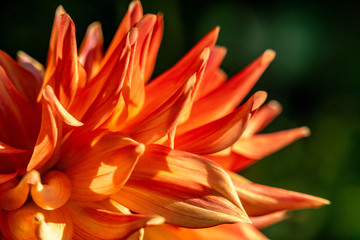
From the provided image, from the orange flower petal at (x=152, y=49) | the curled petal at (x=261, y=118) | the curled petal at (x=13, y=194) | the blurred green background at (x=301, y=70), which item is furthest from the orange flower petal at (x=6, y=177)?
the blurred green background at (x=301, y=70)

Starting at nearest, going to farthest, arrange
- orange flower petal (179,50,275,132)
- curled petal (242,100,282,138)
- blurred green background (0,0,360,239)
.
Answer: orange flower petal (179,50,275,132) → curled petal (242,100,282,138) → blurred green background (0,0,360,239)

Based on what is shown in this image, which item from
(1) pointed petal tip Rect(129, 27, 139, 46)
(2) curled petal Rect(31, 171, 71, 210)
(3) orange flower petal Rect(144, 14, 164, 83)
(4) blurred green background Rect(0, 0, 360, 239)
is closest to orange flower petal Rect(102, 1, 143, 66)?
(3) orange flower petal Rect(144, 14, 164, 83)

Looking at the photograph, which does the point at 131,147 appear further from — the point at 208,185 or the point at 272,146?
the point at 272,146

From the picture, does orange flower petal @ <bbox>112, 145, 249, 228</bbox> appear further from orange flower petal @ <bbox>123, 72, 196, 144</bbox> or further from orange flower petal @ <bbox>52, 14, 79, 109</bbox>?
orange flower petal @ <bbox>52, 14, 79, 109</bbox>

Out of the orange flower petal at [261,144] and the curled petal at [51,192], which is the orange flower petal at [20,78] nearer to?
the curled petal at [51,192]

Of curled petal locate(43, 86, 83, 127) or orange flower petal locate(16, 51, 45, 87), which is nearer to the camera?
curled petal locate(43, 86, 83, 127)

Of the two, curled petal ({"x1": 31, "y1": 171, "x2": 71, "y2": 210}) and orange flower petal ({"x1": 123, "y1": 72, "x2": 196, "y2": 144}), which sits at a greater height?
orange flower petal ({"x1": 123, "y1": 72, "x2": 196, "y2": 144})

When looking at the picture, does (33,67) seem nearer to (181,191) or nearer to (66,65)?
(66,65)
